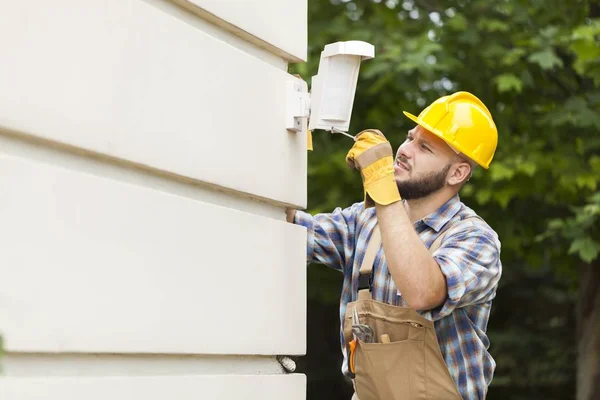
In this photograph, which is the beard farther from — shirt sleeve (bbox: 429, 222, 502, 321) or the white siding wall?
the white siding wall

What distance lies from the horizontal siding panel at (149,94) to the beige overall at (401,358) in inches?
24.8

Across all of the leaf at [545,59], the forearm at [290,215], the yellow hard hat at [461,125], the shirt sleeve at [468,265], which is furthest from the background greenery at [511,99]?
the forearm at [290,215]

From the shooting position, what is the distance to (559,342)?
11680 mm

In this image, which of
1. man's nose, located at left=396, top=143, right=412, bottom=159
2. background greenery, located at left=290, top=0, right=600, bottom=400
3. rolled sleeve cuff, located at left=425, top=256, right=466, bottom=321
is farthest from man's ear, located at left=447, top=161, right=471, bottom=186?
background greenery, located at left=290, top=0, right=600, bottom=400

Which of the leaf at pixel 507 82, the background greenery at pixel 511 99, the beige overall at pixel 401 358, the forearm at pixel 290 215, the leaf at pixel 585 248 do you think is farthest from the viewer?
the background greenery at pixel 511 99

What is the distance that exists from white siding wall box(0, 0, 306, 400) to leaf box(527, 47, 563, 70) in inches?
174

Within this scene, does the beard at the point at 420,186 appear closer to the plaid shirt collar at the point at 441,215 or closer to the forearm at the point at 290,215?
the plaid shirt collar at the point at 441,215

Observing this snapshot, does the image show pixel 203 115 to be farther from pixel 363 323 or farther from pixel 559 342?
pixel 559 342

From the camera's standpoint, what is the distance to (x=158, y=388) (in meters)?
2.14

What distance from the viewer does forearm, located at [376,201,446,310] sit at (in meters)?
2.93

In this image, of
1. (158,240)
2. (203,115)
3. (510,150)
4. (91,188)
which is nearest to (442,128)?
(203,115)

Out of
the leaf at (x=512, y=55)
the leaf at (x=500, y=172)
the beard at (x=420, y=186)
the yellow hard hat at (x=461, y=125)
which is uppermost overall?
the leaf at (x=512, y=55)

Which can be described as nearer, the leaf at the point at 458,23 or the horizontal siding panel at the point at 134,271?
the horizontal siding panel at the point at 134,271

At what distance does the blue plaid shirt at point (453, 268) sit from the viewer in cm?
305
